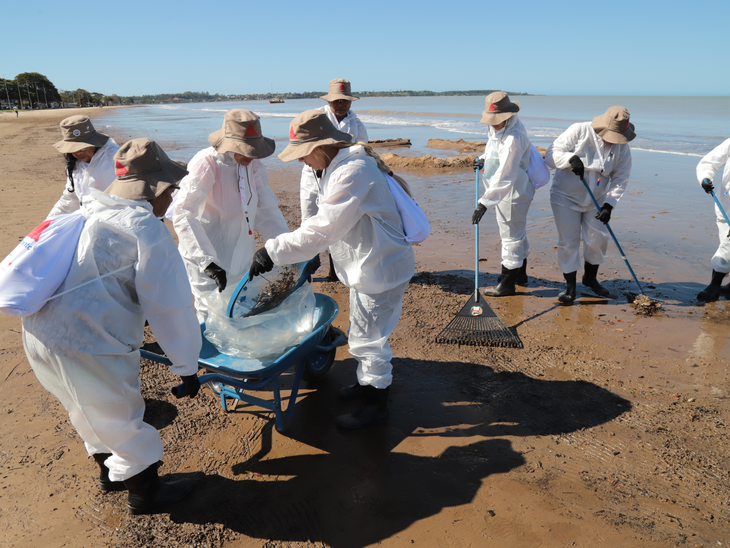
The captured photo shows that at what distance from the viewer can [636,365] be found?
4004 mm

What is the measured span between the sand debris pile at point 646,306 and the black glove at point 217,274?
13.8 ft

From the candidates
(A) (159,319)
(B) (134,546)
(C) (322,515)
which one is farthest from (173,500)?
(A) (159,319)

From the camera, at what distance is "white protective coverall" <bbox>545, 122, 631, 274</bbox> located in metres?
5.08

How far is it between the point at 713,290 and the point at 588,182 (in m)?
1.86

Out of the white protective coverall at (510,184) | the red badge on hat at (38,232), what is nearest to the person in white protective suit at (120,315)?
the red badge on hat at (38,232)

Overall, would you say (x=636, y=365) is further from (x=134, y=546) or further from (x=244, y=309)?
(x=134, y=546)

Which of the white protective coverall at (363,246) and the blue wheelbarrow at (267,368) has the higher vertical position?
the white protective coverall at (363,246)

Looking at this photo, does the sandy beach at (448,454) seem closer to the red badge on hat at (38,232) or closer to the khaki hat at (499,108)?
the red badge on hat at (38,232)

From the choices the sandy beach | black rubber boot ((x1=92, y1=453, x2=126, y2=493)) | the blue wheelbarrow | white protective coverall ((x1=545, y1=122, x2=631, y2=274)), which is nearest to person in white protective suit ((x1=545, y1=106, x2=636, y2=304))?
white protective coverall ((x1=545, y1=122, x2=631, y2=274))

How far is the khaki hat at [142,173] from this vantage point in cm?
223

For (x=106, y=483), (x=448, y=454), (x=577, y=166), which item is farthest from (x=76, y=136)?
(x=577, y=166)

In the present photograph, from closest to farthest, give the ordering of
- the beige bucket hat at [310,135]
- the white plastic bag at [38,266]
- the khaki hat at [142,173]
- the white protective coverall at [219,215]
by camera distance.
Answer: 1. the white plastic bag at [38,266]
2. the khaki hat at [142,173]
3. the beige bucket hat at [310,135]
4. the white protective coverall at [219,215]

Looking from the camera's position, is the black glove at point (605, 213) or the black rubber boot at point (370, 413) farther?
the black glove at point (605, 213)

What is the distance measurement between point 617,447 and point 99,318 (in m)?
3.11
